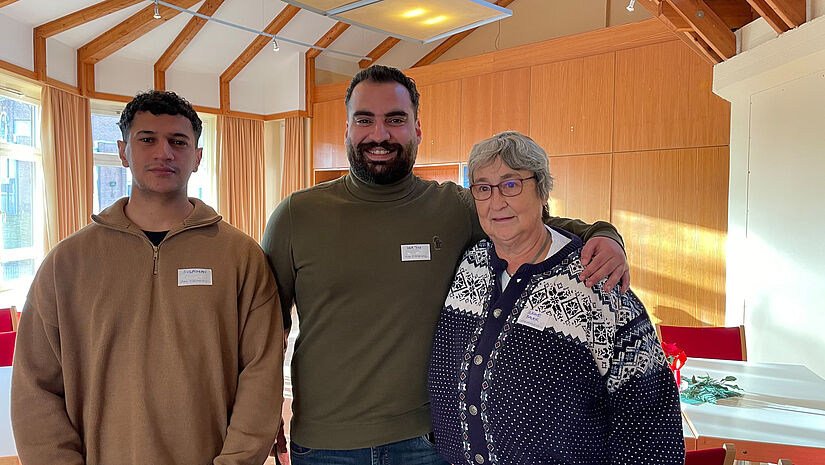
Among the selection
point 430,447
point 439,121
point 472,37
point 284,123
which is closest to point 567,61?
point 439,121

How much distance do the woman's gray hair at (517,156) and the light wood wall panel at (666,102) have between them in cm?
474

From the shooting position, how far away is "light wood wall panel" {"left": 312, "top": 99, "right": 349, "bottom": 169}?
8914 mm

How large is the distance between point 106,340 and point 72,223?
21.2 feet

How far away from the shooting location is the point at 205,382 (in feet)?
5.42

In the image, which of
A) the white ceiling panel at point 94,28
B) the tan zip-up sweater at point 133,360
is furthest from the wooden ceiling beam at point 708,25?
the white ceiling panel at point 94,28

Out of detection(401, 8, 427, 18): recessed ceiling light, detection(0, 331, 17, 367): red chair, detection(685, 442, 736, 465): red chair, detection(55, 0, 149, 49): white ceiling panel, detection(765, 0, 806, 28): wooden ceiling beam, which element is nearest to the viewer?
detection(685, 442, 736, 465): red chair

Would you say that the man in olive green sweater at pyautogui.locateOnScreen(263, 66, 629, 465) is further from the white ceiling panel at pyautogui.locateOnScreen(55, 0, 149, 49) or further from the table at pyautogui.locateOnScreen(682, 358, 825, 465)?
the white ceiling panel at pyautogui.locateOnScreen(55, 0, 149, 49)

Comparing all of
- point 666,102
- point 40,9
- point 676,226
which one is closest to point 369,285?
point 676,226

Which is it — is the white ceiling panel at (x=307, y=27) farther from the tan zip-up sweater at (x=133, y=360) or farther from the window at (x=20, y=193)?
the tan zip-up sweater at (x=133, y=360)

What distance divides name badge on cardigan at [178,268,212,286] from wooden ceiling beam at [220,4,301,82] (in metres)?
6.52

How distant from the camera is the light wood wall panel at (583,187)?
6.36 metres

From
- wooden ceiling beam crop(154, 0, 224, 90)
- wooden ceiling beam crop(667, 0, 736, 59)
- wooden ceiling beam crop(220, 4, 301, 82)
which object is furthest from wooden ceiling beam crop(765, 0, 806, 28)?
wooden ceiling beam crop(154, 0, 224, 90)

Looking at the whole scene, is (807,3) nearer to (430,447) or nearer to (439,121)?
(430,447)

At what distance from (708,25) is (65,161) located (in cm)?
677
